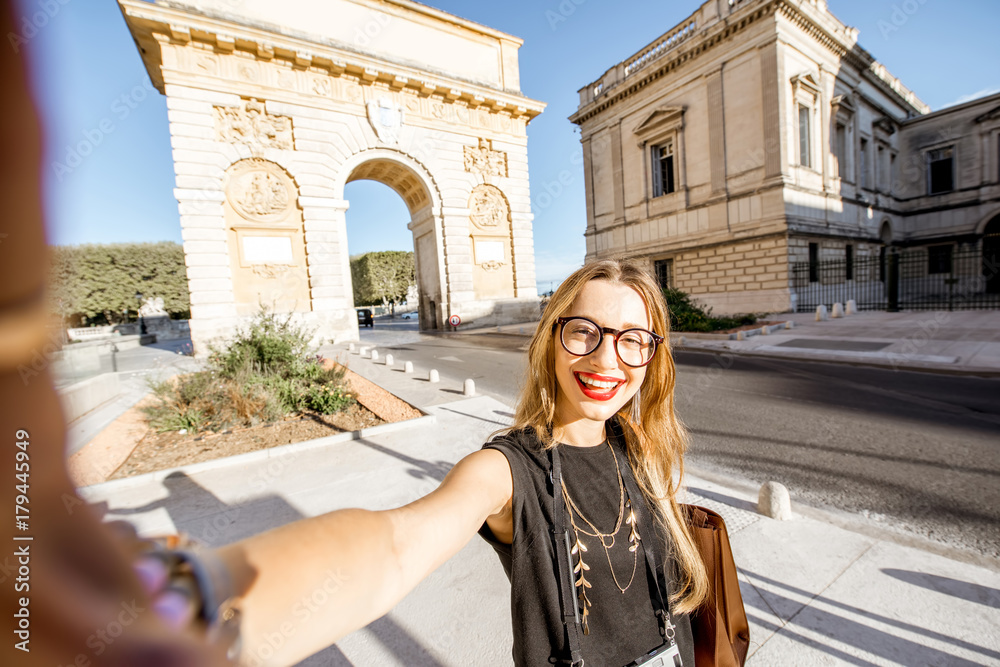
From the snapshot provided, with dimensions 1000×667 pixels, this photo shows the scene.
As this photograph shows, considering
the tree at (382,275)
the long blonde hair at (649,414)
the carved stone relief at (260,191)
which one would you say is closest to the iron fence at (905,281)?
the long blonde hair at (649,414)

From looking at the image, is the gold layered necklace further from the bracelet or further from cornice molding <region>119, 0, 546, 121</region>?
cornice molding <region>119, 0, 546, 121</region>

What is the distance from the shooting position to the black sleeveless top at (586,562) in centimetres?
135

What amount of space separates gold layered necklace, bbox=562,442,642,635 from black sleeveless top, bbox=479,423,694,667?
0.01 metres

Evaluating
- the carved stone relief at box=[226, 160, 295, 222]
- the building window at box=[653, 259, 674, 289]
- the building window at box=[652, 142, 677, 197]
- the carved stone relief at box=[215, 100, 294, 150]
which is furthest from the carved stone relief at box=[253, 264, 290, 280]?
the building window at box=[652, 142, 677, 197]

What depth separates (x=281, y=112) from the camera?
54.9 ft

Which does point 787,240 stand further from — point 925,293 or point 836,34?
point 925,293

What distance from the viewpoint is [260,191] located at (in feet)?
53.6

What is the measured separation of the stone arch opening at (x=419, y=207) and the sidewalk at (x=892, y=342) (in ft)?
42.3

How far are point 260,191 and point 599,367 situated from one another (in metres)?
18.5

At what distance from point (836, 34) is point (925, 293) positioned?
1753 cm

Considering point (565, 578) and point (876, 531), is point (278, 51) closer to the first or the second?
point (565, 578)

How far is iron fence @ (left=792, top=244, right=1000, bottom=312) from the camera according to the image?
1888cm

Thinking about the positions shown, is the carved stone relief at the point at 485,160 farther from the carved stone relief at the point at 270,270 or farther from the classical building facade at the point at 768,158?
the carved stone relief at the point at 270,270

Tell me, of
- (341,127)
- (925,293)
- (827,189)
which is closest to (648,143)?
(827,189)
